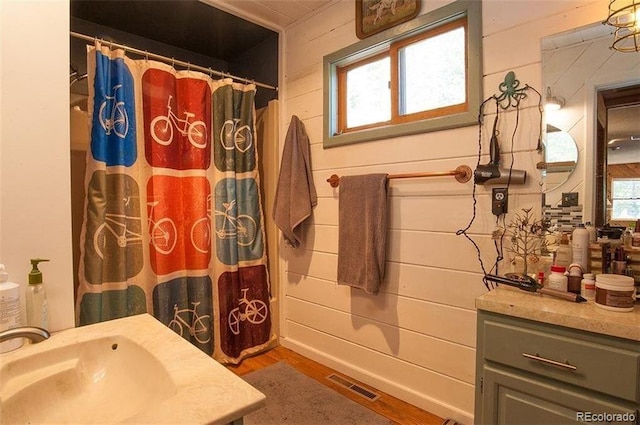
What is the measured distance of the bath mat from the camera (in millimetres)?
1633

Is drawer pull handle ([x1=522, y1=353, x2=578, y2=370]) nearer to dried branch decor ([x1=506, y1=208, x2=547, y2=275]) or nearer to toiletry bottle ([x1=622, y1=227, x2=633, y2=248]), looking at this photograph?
dried branch decor ([x1=506, y1=208, x2=547, y2=275])

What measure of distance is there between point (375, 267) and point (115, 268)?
1.40 metres

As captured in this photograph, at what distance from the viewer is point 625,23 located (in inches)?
46.0

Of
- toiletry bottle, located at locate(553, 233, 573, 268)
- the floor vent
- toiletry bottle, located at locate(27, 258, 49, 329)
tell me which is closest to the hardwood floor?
the floor vent

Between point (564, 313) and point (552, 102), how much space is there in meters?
0.88

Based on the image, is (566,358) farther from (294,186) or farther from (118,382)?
(294,186)

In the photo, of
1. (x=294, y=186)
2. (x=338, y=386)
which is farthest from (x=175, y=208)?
(x=338, y=386)

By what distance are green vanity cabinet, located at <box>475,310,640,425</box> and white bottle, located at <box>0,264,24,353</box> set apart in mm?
1362

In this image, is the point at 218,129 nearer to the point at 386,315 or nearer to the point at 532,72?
the point at 386,315

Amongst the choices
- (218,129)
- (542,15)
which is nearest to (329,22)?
(218,129)

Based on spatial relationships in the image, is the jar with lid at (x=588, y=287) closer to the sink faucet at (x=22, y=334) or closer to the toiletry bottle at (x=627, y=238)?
the toiletry bottle at (x=627, y=238)

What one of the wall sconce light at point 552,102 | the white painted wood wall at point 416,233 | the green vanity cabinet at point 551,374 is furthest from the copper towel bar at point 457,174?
the green vanity cabinet at point 551,374

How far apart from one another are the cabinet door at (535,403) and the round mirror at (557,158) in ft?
2.50

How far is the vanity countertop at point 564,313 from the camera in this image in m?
0.86
